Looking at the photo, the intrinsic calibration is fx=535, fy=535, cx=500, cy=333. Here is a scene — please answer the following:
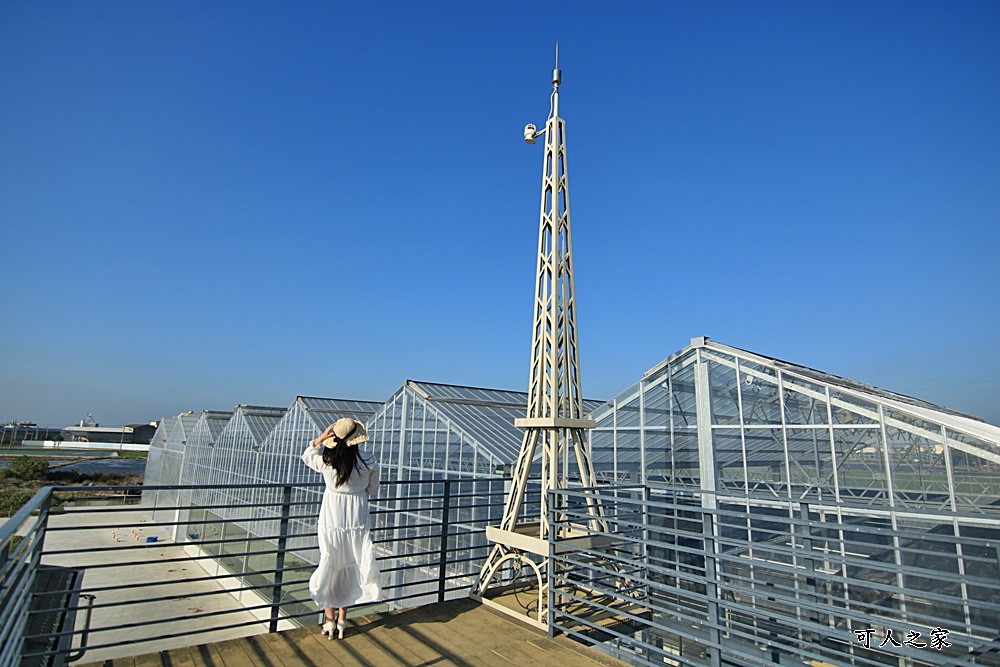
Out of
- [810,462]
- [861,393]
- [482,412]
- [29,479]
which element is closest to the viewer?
[861,393]

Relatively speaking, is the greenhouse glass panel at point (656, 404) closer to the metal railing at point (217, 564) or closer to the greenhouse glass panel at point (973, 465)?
the metal railing at point (217, 564)

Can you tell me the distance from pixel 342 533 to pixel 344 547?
0.40 ft

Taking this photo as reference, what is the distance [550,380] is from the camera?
608cm

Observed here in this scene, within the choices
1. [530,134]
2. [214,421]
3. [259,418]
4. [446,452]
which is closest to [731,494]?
[530,134]

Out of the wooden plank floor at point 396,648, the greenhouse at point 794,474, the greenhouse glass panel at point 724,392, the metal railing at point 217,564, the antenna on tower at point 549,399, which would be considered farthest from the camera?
the greenhouse glass panel at point 724,392

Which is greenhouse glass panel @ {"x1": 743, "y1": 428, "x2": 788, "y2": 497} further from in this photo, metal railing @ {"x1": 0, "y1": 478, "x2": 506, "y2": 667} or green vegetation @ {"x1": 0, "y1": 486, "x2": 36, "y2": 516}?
green vegetation @ {"x1": 0, "y1": 486, "x2": 36, "y2": 516}

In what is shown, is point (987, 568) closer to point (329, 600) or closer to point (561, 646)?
point (561, 646)

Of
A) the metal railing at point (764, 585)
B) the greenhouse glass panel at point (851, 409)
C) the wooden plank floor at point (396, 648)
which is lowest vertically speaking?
the wooden plank floor at point (396, 648)

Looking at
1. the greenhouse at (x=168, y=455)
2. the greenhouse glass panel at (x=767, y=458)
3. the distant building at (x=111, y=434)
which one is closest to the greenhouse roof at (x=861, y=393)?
the greenhouse glass panel at (x=767, y=458)

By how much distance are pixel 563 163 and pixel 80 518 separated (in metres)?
39.2

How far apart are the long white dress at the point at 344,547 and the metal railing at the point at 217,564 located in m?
0.16

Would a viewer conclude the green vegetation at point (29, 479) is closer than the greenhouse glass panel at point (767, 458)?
No

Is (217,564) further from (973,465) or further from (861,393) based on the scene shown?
(973,465)

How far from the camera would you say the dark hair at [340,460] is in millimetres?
4312
